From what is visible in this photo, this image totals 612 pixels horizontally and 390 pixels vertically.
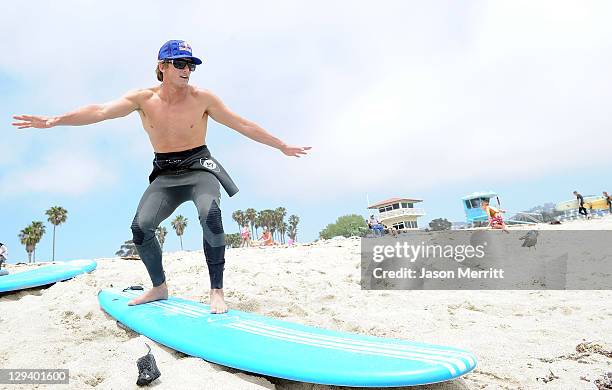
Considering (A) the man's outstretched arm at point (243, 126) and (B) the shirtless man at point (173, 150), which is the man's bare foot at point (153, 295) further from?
(A) the man's outstretched arm at point (243, 126)

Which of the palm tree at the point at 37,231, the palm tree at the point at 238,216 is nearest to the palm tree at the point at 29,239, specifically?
the palm tree at the point at 37,231

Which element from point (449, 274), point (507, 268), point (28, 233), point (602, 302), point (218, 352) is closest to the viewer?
point (218, 352)

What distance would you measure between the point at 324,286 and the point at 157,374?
3221 millimetres

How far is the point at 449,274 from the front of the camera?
269 inches

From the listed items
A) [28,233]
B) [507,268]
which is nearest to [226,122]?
[507,268]

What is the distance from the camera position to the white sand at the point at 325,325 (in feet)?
7.22

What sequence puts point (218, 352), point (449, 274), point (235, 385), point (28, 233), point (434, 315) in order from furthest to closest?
point (28, 233) → point (449, 274) → point (434, 315) → point (218, 352) → point (235, 385)

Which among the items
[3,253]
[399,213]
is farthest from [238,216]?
[3,253]

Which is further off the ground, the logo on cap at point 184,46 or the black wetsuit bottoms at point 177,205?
the logo on cap at point 184,46

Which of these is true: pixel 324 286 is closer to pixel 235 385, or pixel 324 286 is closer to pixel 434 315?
pixel 434 315

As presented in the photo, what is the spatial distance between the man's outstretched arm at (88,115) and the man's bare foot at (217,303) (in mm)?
1722

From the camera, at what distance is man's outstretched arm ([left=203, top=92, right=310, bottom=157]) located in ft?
12.5

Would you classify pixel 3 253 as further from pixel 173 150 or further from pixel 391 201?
pixel 391 201

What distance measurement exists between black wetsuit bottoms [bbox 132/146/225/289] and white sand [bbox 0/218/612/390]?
646 mm
